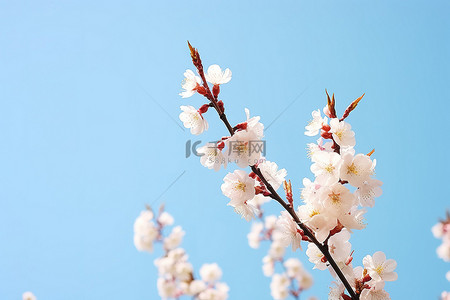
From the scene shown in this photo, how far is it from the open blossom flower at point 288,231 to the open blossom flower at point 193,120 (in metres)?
0.61

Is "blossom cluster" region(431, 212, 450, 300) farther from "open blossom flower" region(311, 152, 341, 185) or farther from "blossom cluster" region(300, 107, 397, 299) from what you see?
"open blossom flower" region(311, 152, 341, 185)

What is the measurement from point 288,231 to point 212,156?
1.72 feet

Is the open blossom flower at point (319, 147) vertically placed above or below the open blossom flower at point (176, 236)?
below

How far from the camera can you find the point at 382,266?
5.32ft

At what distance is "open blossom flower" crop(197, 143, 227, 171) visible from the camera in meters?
1.51

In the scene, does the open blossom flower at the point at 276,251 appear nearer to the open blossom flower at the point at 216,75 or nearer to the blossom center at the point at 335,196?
the blossom center at the point at 335,196

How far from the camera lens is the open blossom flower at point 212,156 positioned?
1.51 meters

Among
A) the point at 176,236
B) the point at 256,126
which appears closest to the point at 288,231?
the point at 256,126

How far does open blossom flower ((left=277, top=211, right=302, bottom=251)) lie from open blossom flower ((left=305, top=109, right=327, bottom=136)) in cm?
46

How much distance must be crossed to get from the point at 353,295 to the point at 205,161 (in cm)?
91

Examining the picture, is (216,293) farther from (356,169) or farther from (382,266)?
(356,169)

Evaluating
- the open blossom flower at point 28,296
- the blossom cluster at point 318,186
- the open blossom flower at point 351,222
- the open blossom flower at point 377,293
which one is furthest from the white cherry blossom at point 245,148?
the open blossom flower at point 28,296

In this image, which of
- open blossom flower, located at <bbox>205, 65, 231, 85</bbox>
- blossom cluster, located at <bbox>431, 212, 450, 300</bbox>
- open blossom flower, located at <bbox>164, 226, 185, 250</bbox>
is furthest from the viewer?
open blossom flower, located at <bbox>164, 226, 185, 250</bbox>

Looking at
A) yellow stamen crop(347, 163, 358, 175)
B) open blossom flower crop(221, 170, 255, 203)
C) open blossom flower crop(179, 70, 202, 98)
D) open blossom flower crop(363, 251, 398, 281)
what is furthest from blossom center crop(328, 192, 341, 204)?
open blossom flower crop(179, 70, 202, 98)
